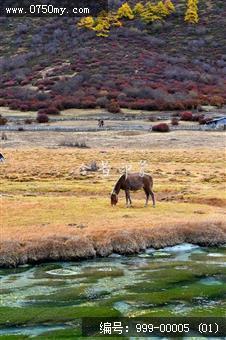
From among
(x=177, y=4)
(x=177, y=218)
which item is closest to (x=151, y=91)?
(x=177, y=4)

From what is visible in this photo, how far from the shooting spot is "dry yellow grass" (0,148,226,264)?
2152 cm

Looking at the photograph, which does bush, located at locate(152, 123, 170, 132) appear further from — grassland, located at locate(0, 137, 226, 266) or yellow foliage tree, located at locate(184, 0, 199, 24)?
yellow foliage tree, located at locate(184, 0, 199, 24)

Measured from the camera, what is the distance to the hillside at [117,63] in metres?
98.4

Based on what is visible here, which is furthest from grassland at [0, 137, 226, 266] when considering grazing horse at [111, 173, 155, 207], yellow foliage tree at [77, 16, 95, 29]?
yellow foliage tree at [77, 16, 95, 29]

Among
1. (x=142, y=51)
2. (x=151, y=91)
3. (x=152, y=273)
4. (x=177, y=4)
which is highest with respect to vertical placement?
(x=177, y=4)

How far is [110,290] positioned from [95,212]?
29.7ft

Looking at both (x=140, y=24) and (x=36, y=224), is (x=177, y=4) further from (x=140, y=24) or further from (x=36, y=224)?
(x=36, y=224)

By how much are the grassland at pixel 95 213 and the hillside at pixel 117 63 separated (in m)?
48.7

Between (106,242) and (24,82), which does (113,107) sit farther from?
(106,242)

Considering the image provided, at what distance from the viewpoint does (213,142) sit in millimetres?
62625

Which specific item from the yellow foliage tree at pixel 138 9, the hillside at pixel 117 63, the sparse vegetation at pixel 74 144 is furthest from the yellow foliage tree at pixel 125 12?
the sparse vegetation at pixel 74 144

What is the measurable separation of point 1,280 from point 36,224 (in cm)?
529

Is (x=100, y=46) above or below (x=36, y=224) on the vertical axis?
above

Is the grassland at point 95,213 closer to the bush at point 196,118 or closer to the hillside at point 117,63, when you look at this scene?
the bush at point 196,118
